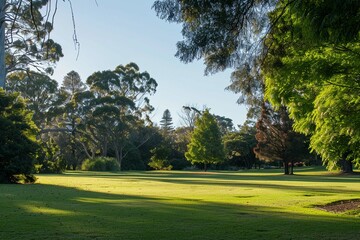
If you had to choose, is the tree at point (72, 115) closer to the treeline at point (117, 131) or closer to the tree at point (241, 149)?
the treeline at point (117, 131)

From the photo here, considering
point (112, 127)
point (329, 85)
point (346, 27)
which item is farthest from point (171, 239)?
point (112, 127)

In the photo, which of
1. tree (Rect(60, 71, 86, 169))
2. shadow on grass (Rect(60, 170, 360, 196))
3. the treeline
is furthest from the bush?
shadow on grass (Rect(60, 170, 360, 196))

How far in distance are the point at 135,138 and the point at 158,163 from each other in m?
9.06

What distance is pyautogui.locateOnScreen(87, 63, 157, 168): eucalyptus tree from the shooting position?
69.0 m

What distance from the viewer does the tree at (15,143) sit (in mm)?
29828

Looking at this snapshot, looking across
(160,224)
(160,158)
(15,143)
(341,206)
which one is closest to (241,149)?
(160,158)

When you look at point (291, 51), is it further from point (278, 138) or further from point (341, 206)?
point (278, 138)

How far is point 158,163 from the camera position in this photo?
76688mm

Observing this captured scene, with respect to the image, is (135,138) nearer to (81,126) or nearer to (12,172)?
(81,126)

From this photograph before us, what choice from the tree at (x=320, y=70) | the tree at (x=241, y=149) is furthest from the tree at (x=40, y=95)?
the tree at (x=320, y=70)

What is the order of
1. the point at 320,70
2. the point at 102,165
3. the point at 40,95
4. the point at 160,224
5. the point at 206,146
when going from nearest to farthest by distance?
the point at 160,224 < the point at 320,70 < the point at 102,165 < the point at 206,146 < the point at 40,95

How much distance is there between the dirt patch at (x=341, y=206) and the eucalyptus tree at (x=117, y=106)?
172 feet

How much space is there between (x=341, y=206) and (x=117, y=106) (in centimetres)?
5650

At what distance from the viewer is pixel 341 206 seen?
1667cm
